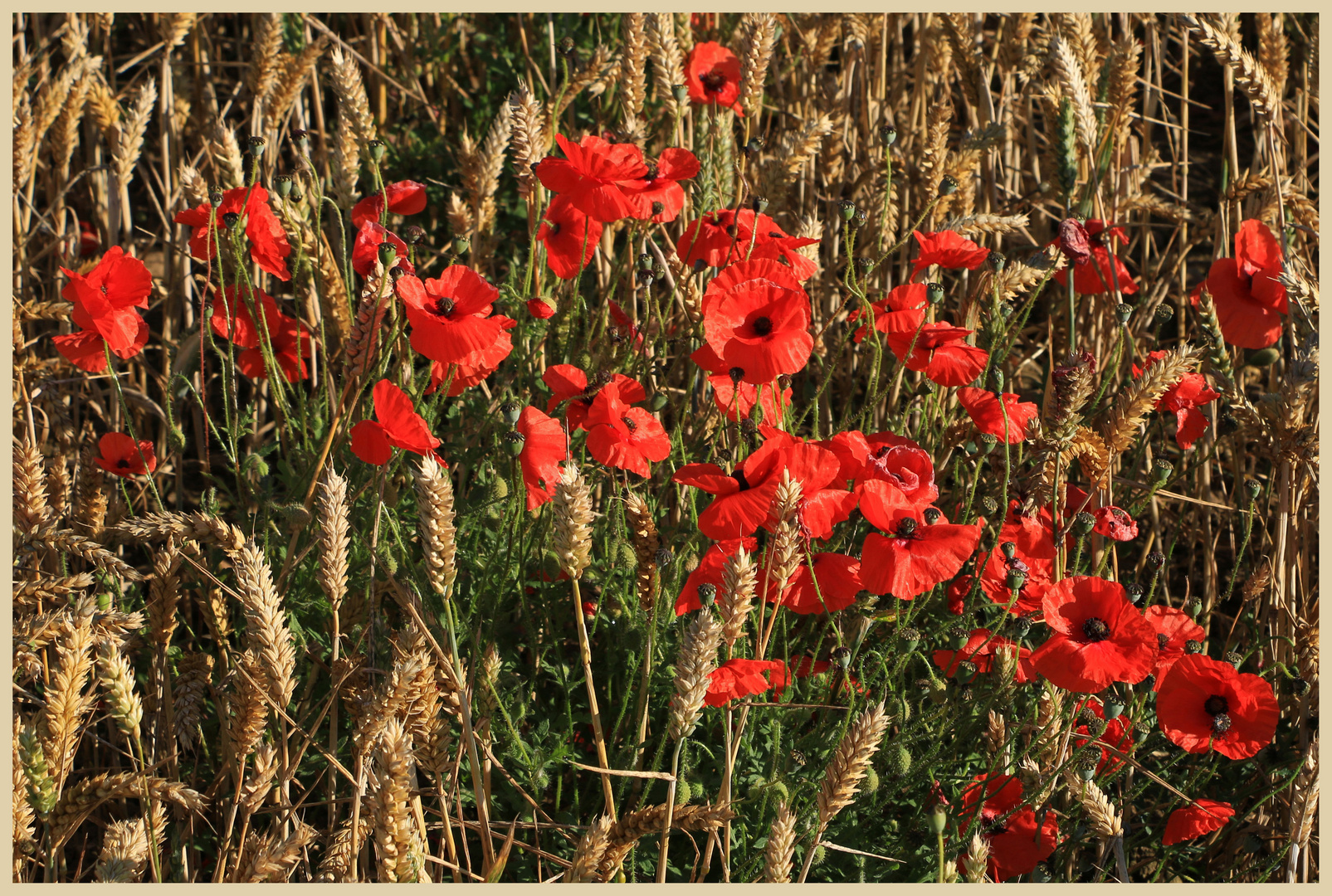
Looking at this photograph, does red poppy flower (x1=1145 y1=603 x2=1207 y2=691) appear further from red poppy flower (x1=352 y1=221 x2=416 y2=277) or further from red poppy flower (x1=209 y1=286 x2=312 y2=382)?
red poppy flower (x1=209 y1=286 x2=312 y2=382)

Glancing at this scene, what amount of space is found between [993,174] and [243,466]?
181 centimetres

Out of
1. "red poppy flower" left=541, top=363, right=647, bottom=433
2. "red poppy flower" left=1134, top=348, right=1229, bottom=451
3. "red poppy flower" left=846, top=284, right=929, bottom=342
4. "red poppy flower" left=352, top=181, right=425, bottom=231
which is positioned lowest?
"red poppy flower" left=1134, top=348, right=1229, bottom=451

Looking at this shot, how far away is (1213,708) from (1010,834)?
354 millimetres

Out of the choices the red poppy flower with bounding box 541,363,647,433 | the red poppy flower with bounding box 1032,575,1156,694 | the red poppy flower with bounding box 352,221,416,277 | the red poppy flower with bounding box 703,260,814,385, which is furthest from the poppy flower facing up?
the red poppy flower with bounding box 1032,575,1156,694

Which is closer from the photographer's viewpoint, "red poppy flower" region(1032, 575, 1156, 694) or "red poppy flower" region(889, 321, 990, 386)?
"red poppy flower" region(1032, 575, 1156, 694)

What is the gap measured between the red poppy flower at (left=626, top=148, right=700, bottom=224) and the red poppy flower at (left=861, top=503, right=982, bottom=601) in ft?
2.25

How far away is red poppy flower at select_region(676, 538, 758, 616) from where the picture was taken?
1437 mm

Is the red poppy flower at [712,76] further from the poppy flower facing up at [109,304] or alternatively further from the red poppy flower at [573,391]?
the poppy flower facing up at [109,304]

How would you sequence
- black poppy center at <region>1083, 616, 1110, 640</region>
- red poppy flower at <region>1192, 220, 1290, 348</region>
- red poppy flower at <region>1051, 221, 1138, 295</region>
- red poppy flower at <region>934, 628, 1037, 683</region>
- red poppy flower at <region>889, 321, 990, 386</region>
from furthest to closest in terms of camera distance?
red poppy flower at <region>1051, 221, 1138, 295</region>
red poppy flower at <region>1192, 220, 1290, 348</region>
red poppy flower at <region>889, 321, 990, 386</region>
red poppy flower at <region>934, 628, 1037, 683</region>
black poppy center at <region>1083, 616, 1110, 640</region>

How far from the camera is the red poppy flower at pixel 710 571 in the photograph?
Result: 1437 millimetres

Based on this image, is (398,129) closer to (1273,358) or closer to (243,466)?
(243,466)

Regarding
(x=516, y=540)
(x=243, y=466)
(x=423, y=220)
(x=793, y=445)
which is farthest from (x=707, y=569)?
(x=423, y=220)

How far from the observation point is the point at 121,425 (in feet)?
7.98

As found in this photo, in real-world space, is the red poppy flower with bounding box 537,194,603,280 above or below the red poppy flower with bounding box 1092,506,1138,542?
above
